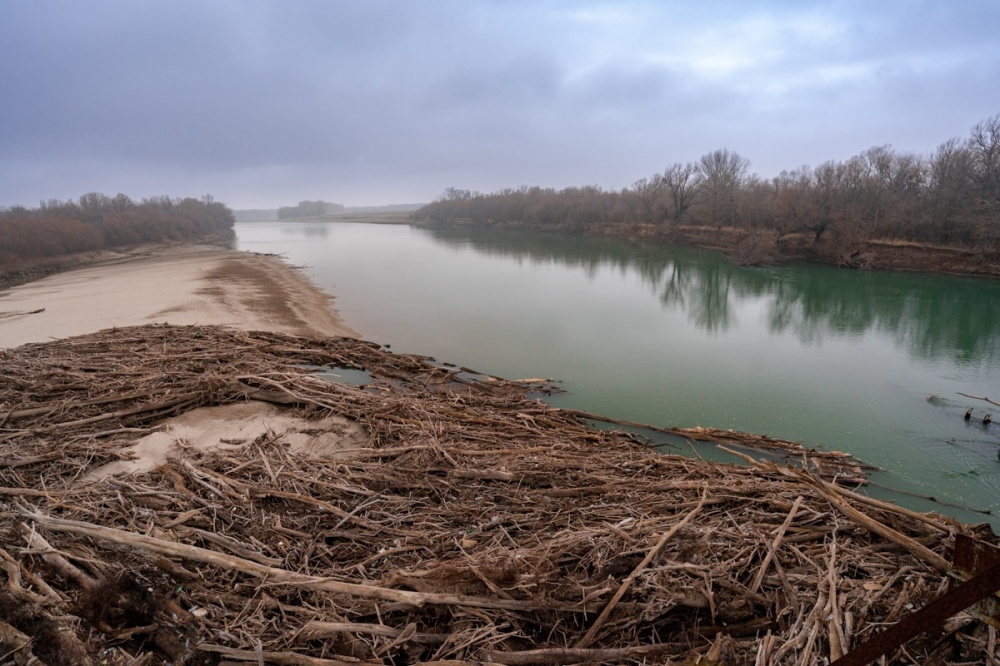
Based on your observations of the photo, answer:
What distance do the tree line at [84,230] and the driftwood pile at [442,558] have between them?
3878cm

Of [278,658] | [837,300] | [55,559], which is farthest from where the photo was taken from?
[837,300]

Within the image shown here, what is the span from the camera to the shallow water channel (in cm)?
876

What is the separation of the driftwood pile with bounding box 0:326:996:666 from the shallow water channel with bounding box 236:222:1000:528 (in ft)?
11.9

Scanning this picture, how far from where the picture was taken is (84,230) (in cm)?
4506

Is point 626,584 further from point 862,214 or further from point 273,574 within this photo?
point 862,214

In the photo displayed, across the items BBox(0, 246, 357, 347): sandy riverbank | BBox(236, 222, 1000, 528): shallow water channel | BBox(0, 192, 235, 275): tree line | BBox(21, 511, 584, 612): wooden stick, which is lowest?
BBox(236, 222, 1000, 528): shallow water channel

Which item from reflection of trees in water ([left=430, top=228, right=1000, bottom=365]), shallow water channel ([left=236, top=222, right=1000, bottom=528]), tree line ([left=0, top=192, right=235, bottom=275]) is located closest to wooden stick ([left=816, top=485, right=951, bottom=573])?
shallow water channel ([left=236, top=222, right=1000, bottom=528])

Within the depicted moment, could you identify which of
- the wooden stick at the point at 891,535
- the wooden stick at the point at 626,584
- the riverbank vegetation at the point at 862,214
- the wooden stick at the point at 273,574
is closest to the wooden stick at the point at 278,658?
the wooden stick at the point at 273,574

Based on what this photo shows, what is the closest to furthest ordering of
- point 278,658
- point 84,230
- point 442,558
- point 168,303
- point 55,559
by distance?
point 278,658 → point 55,559 → point 442,558 → point 168,303 → point 84,230

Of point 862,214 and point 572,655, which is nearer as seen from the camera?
point 572,655

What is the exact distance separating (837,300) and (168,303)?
2816cm

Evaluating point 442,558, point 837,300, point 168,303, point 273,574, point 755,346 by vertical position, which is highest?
point 168,303

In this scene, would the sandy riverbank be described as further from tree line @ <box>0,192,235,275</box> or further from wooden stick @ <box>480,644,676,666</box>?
wooden stick @ <box>480,644,676,666</box>

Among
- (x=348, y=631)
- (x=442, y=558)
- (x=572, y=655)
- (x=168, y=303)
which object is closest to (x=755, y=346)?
(x=442, y=558)
